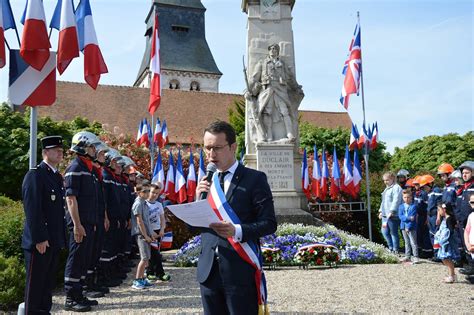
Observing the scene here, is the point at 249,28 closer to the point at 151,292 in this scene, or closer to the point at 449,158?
the point at 151,292

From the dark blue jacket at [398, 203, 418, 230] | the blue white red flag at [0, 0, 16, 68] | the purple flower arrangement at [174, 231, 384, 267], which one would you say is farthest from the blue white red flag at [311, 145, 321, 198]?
the blue white red flag at [0, 0, 16, 68]

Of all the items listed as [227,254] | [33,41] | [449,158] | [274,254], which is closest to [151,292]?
[274,254]

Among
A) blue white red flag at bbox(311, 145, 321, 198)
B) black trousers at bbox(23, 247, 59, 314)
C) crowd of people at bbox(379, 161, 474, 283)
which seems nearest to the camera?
black trousers at bbox(23, 247, 59, 314)

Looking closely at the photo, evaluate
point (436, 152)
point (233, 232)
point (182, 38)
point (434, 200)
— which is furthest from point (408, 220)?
point (182, 38)

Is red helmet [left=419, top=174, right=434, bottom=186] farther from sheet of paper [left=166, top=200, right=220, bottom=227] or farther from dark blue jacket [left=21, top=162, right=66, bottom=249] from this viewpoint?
sheet of paper [left=166, top=200, right=220, bottom=227]

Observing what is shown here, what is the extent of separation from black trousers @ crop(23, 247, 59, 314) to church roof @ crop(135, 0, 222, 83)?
54801 mm

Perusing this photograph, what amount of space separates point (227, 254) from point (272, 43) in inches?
439

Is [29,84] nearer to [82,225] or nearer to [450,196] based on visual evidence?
[82,225]

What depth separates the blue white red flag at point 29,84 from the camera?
5.84 metres

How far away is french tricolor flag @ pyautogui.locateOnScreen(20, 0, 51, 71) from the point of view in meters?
5.95

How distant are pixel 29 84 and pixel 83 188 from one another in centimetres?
137

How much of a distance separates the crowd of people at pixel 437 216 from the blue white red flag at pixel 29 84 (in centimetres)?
517

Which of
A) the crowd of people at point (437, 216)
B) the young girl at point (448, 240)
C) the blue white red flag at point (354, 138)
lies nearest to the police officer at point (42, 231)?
the crowd of people at point (437, 216)

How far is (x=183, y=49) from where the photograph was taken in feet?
199
